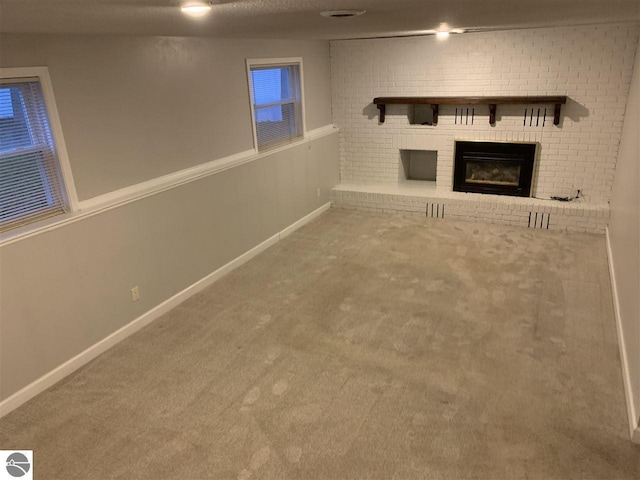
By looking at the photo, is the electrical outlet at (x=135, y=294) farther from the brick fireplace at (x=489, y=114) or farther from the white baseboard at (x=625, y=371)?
the brick fireplace at (x=489, y=114)

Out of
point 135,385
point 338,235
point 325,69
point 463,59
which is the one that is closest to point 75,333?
point 135,385

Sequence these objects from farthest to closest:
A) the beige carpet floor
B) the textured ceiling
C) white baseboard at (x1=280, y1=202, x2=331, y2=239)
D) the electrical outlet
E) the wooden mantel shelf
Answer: white baseboard at (x1=280, y1=202, x2=331, y2=239) → the wooden mantel shelf → the electrical outlet → the beige carpet floor → the textured ceiling

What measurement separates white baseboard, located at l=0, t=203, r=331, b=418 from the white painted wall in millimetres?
42

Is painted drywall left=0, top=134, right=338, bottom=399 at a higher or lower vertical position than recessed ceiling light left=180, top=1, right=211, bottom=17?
lower

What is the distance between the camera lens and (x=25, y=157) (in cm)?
279

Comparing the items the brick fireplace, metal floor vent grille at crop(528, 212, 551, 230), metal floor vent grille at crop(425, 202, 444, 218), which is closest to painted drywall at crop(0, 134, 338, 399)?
→ the brick fireplace

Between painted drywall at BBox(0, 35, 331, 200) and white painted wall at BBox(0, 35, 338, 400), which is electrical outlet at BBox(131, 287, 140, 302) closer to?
white painted wall at BBox(0, 35, 338, 400)

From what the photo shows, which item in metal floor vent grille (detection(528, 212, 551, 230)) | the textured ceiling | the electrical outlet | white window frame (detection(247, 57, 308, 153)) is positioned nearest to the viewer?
the textured ceiling

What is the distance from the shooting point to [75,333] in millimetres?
3178

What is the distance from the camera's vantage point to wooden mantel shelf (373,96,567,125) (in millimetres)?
5211

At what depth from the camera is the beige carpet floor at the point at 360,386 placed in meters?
2.36

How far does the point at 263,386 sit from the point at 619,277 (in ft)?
9.67

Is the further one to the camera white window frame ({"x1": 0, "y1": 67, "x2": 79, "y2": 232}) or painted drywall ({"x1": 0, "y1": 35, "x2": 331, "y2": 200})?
painted drywall ({"x1": 0, "y1": 35, "x2": 331, "y2": 200})

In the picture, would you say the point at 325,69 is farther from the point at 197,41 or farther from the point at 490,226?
the point at 490,226
